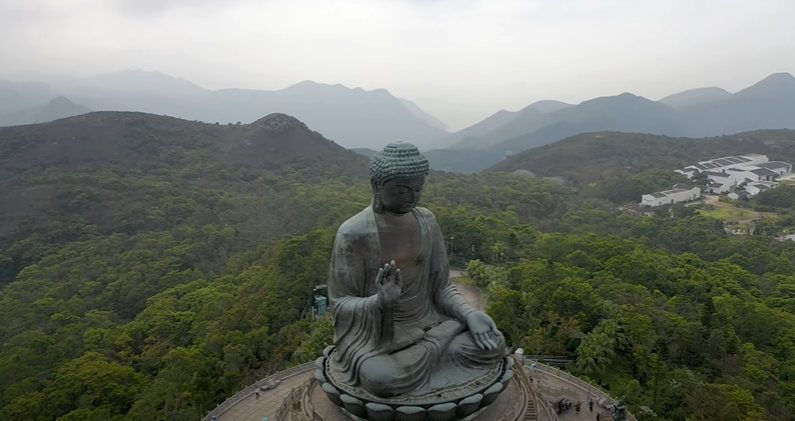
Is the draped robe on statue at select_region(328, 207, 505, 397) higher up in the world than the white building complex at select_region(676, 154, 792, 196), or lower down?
higher up

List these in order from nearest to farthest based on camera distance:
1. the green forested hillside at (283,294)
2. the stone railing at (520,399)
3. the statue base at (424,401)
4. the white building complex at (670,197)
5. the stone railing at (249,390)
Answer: the statue base at (424,401) → the stone railing at (520,399) → the stone railing at (249,390) → the green forested hillside at (283,294) → the white building complex at (670,197)

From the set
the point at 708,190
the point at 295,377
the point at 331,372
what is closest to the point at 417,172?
the point at 331,372

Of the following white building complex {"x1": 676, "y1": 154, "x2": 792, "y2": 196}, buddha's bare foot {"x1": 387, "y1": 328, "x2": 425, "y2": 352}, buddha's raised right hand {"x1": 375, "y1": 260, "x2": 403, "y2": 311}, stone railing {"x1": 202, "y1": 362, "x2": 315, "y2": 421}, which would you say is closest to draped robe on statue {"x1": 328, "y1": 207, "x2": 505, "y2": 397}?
buddha's bare foot {"x1": 387, "y1": 328, "x2": 425, "y2": 352}

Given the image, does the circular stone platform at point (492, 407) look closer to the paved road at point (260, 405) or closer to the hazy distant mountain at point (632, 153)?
the paved road at point (260, 405)

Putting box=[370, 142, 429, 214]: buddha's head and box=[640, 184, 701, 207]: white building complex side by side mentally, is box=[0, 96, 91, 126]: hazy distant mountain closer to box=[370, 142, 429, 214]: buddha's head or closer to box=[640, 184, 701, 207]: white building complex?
box=[640, 184, 701, 207]: white building complex

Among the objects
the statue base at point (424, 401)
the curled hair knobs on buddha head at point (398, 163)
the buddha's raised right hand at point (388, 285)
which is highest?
the curled hair knobs on buddha head at point (398, 163)

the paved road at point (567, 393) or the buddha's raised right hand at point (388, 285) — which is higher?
the buddha's raised right hand at point (388, 285)

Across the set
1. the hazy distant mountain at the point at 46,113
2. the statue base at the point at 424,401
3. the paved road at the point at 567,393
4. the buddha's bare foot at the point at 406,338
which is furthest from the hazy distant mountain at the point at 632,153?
the hazy distant mountain at the point at 46,113

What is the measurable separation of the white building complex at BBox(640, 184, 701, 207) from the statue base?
2029 inches

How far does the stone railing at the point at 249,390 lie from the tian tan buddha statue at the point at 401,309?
4.54m

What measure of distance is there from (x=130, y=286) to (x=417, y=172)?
25390mm

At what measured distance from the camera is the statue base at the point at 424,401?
8156 millimetres

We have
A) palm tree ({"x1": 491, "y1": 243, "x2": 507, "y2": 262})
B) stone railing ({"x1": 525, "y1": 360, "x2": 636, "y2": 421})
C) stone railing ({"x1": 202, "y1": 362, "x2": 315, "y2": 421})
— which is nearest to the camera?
stone railing ({"x1": 202, "y1": 362, "x2": 315, "y2": 421})

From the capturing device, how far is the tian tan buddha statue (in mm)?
8508
